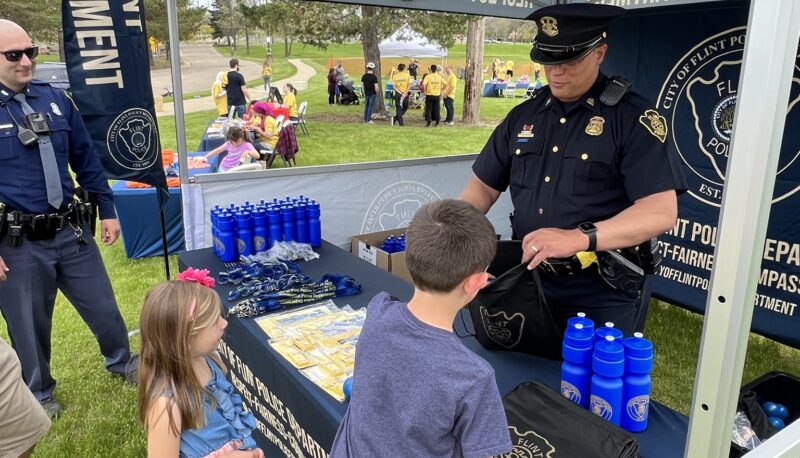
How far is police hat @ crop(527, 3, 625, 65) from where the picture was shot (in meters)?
1.88

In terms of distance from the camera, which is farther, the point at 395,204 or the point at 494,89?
the point at 494,89

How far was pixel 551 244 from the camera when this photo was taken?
1.66 m

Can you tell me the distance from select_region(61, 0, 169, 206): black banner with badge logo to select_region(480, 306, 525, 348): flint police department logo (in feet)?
7.53

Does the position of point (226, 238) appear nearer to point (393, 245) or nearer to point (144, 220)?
point (393, 245)

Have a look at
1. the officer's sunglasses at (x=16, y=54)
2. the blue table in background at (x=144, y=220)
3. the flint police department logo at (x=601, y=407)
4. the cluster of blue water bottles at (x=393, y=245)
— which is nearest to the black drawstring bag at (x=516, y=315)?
the flint police department logo at (x=601, y=407)

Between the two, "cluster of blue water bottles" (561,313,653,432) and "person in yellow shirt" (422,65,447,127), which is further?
"person in yellow shirt" (422,65,447,127)

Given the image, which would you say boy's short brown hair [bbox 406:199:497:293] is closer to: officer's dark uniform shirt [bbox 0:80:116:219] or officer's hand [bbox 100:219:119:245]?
officer's dark uniform shirt [bbox 0:80:116:219]

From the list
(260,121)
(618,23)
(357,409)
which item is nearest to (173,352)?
(357,409)

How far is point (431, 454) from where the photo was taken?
3.62 feet

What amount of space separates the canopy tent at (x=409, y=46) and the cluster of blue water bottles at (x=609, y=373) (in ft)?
60.6

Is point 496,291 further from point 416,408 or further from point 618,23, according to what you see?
point 618,23

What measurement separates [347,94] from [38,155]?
15466 millimetres

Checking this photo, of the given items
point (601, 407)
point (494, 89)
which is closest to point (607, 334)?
point (601, 407)

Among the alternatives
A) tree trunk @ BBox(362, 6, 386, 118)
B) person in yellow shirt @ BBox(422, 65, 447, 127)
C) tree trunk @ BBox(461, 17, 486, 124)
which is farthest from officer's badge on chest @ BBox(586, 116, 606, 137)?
tree trunk @ BBox(362, 6, 386, 118)
